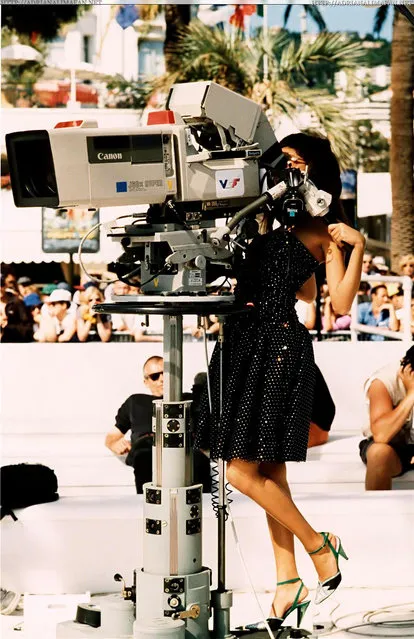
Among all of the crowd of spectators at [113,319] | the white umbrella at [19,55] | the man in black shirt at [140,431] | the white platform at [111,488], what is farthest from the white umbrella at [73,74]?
the man in black shirt at [140,431]

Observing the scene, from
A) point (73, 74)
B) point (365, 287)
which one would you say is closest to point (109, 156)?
point (365, 287)

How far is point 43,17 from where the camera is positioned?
14.1 m

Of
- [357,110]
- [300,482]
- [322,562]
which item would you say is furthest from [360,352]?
[357,110]

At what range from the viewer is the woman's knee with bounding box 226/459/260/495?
4.08m

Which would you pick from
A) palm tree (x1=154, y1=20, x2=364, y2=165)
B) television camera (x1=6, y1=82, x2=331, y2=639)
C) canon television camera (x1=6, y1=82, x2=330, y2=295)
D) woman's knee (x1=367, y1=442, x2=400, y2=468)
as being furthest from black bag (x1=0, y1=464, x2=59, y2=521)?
palm tree (x1=154, y1=20, x2=364, y2=165)

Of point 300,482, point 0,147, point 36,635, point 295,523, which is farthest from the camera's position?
point 0,147

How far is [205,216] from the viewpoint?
403cm

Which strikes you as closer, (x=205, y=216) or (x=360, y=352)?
(x=205, y=216)

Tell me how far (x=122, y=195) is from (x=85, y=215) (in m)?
Answer: 8.65

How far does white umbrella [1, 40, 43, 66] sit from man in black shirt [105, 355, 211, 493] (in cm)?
783

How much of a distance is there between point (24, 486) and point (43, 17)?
9.92 metres

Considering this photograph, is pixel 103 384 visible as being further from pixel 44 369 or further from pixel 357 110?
pixel 357 110

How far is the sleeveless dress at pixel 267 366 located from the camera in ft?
13.3

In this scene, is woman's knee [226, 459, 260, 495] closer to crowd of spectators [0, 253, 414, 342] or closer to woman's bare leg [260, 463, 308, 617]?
woman's bare leg [260, 463, 308, 617]
